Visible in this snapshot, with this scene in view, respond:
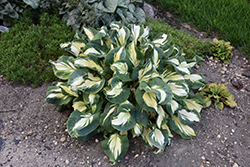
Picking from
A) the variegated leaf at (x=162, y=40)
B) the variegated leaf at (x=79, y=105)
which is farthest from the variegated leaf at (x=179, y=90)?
the variegated leaf at (x=79, y=105)

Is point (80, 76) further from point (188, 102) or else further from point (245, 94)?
point (245, 94)

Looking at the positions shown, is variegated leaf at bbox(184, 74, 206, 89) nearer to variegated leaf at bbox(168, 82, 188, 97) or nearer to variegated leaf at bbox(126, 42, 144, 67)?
variegated leaf at bbox(168, 82, 188, 97)

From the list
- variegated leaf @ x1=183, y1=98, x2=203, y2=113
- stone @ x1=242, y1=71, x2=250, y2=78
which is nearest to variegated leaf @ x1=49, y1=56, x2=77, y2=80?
variegated leaf @ x1=183, y1=98, x2=203, y2=113

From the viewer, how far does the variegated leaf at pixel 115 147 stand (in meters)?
2.00

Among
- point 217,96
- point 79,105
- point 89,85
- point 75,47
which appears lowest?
point 217,96

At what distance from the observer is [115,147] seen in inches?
80.4

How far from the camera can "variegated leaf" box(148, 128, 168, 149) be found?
79.0 inches

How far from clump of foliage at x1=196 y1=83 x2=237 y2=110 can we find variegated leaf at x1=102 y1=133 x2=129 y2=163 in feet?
4.24

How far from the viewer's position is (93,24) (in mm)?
A: 3096

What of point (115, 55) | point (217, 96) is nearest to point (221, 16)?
point (217, 96)

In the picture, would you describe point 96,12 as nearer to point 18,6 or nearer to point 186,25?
point 18,6

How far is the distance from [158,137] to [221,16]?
306 cm

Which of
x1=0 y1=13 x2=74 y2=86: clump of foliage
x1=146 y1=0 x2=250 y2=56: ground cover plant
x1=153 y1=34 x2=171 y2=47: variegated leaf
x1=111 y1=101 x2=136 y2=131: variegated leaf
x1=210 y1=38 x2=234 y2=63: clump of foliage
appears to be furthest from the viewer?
x1=146 y1=0 x2=250 y2=56: ground cover plant

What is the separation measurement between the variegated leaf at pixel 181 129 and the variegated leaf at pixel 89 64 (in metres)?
0.99
